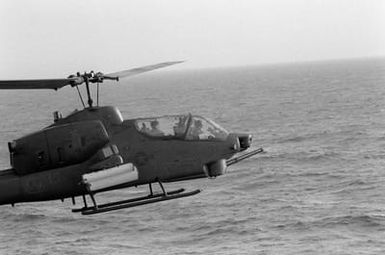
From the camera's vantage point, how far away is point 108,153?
1833 centimetres

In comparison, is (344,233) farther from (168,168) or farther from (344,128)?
(344,128)

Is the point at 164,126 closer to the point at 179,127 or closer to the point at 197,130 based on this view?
the point at 179,127

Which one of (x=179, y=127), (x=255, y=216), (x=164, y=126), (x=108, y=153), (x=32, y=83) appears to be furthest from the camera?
(x=255, y=216)

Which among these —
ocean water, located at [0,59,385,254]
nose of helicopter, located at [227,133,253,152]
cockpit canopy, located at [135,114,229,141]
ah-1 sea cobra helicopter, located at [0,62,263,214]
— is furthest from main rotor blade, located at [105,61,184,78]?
ocean water, located at [0,59,385,254]

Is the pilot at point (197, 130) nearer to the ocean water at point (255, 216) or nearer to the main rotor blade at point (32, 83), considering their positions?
the main rotor blade at point (32, 83)

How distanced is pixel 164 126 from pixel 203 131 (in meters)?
1.41

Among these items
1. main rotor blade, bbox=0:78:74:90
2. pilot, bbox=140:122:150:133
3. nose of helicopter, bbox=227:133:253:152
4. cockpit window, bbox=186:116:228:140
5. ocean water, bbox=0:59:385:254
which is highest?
main rotor blade, bbox=0:78:74:90

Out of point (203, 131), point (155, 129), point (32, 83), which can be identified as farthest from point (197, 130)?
point (32, 83)

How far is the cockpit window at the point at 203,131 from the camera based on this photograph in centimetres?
1909

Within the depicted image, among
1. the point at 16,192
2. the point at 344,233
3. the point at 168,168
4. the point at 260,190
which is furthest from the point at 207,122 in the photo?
the point at 260,190

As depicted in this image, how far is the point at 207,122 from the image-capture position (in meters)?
19.3

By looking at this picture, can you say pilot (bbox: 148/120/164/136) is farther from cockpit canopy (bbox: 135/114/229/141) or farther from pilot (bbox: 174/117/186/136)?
pilot (bbox: 174/117/186/136)

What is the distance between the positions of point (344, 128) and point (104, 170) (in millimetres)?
76095

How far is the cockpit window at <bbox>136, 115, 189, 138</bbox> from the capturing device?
61.9ft
